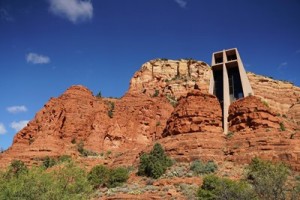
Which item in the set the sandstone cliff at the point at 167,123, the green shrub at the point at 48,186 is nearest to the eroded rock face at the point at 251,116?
the sandstone cliff at the point at 167,123

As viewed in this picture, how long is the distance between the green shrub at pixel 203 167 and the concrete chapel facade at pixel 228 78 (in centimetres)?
1427

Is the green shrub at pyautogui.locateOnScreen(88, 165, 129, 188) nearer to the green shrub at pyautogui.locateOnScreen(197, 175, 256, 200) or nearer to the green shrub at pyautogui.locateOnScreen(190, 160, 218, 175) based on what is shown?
the green shrub at pyautogui.locateOnScreen(190, 160, 218, 175)

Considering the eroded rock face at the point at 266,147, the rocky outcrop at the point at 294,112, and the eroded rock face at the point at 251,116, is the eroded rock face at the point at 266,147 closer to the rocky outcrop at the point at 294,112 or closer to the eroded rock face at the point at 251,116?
the eroded rock face at the point at 251,116

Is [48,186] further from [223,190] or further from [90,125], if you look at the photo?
[90,125]

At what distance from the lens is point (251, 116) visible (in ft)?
156

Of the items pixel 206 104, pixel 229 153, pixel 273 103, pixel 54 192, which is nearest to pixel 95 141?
pixel 206 104

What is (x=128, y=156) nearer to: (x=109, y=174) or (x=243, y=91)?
(x=109, y=174)

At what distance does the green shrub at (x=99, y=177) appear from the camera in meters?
42.6

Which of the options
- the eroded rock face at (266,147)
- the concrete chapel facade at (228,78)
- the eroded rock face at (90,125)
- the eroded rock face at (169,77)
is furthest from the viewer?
the eroded rock face at (169,77)

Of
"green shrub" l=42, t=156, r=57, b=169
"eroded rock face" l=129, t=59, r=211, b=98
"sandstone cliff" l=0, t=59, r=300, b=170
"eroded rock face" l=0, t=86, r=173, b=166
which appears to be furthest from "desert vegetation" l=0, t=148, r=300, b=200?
"eroded rock face" l=129, t=59, r=211, b=98

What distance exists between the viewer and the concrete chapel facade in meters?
55.9

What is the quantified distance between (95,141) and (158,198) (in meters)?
38.3

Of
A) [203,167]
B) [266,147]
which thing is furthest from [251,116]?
[203,167]

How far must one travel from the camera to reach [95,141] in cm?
7056
